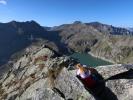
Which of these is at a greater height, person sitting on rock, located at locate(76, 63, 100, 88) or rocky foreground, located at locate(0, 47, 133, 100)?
person sitting on rock, located at locate(76, 63, 100, 88)

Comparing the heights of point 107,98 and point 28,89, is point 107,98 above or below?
above

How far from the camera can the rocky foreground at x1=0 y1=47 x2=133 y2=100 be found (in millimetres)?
21422

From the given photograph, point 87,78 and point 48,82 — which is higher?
point 87,78

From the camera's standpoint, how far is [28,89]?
28250mm

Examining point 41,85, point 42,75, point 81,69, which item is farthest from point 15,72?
point 81,69

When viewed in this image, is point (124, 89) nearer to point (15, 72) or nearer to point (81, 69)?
point (81, 69)

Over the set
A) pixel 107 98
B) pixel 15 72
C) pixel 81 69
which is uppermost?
pixel 81 69

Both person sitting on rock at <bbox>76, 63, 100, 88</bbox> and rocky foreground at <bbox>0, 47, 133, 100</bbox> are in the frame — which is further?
person sitting on rock at <bbox>76, 63, 100, 88</bbox>

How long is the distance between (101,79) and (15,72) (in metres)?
16.4

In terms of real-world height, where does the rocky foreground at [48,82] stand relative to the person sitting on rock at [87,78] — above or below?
below

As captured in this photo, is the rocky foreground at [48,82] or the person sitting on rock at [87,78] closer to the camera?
the rocky foreground at [48,82]

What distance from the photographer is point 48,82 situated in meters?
26.1

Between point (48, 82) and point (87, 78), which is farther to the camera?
point (48, 82)

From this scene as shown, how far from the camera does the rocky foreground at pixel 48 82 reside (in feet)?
70.3
